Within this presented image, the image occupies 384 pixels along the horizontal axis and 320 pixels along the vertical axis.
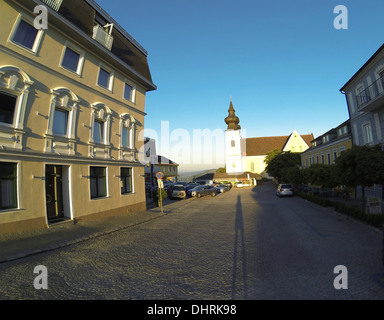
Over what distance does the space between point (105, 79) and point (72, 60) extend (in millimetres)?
2326

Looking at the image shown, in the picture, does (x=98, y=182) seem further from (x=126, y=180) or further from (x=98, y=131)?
(x=98, y=131)

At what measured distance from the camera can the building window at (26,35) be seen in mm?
8609

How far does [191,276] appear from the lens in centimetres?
488

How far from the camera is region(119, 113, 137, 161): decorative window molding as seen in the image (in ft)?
46.6

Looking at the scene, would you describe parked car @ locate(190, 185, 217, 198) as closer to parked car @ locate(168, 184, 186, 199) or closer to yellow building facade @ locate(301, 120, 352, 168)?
parked car @ locate(168, 184, 186, 199)

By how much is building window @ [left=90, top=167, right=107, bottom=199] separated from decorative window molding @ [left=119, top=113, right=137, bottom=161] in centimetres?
172

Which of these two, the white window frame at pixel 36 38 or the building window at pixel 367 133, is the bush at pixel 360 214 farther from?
the white window frame at pixel 36 38

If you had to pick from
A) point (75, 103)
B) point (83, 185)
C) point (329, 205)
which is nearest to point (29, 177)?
point (83, 185)

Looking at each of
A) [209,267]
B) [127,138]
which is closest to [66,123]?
[127,138]

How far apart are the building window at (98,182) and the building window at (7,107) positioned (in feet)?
14.7

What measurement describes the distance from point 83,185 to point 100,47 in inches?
286

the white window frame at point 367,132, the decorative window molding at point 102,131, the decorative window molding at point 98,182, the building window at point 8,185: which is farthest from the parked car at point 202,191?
the building window at point 8,185

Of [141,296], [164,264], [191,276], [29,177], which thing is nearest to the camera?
[141,296]
